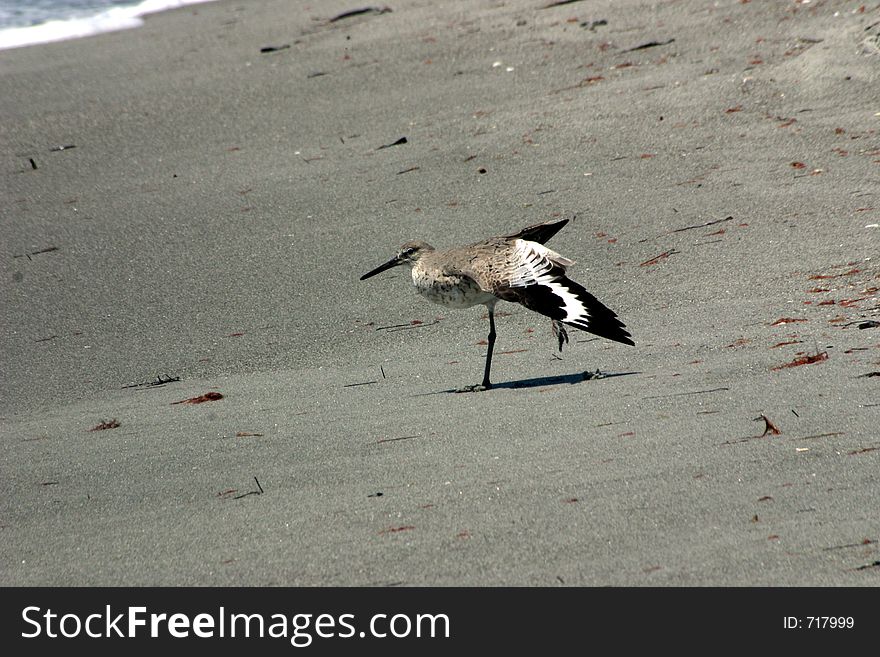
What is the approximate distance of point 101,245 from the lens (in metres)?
7.78

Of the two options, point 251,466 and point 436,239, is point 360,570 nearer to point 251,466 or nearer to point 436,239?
point 251,466

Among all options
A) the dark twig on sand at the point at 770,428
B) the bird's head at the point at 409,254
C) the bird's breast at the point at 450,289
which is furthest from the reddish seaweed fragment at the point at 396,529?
the bird's head at the point at 409,254

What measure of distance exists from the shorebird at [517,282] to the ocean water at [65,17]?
28.6 feet

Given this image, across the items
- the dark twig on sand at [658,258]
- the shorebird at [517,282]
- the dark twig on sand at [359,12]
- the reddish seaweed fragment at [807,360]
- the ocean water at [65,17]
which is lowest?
the dark twig on sand at [658,258]

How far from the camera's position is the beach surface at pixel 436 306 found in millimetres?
3645

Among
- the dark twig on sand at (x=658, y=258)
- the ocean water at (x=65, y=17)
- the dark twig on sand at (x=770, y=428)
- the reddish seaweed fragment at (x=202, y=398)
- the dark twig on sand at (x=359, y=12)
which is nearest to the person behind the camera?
the dark twig on sand at (x=770, y=428)

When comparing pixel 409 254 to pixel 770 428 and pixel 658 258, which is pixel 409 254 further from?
pixel 770 428

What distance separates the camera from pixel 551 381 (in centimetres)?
549

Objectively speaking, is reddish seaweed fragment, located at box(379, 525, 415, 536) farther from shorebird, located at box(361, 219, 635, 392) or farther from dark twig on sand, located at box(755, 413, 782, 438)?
shorebird, located at box(361, 219, 635, 392)

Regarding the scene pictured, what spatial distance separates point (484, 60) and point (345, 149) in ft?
6.37

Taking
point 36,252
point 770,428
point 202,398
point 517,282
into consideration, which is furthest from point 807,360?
point 36,252

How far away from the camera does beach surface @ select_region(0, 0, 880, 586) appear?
3645mm

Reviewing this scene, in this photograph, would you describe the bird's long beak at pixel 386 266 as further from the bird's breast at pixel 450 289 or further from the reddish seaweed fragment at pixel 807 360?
the reddish seaweed fragment at pixel 807 360

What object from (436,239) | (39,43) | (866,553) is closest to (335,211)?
(436,239)
